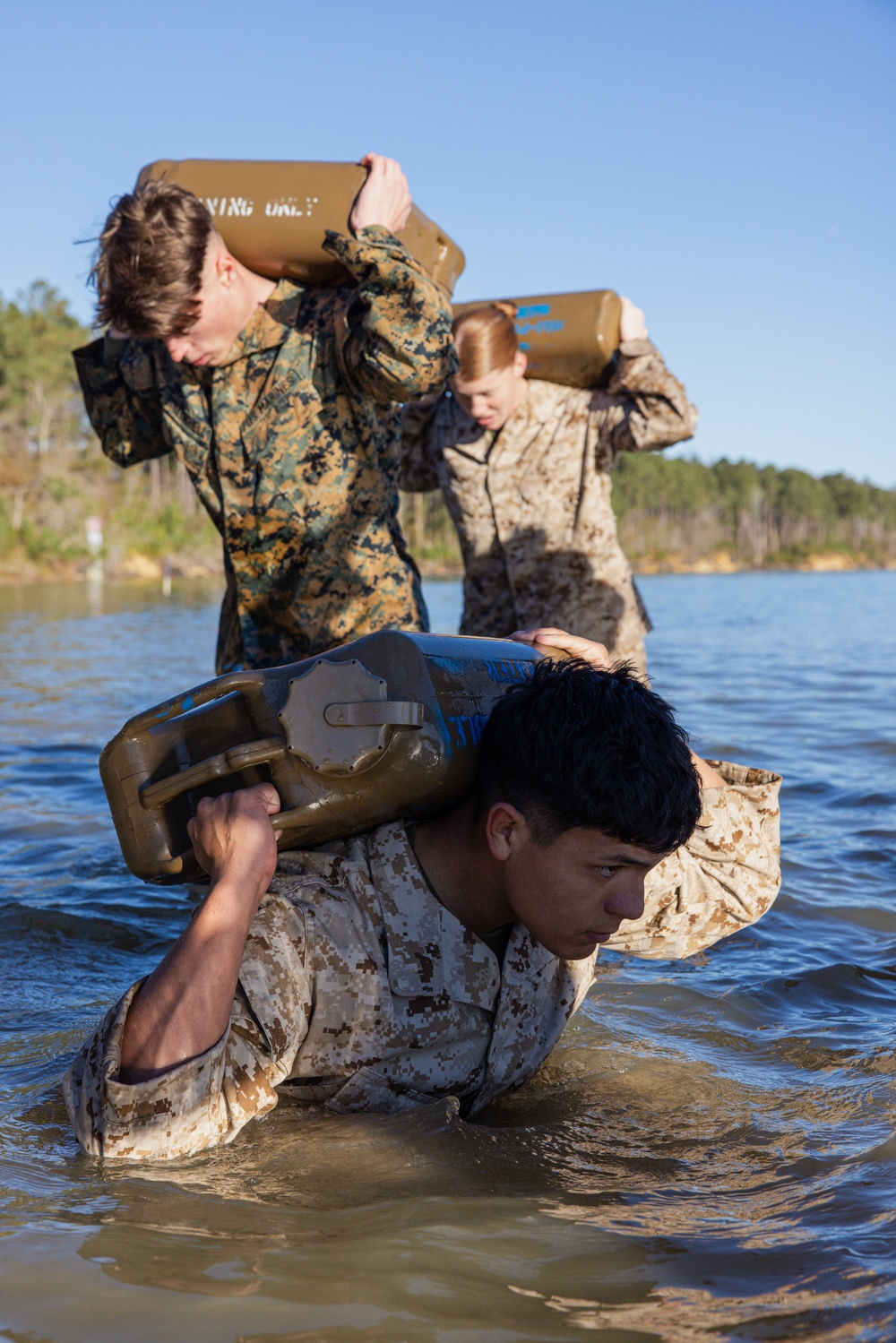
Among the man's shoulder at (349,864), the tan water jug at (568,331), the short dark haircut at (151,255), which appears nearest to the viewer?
the man's shoulder at (349,864)

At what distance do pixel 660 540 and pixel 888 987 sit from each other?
3712 inches

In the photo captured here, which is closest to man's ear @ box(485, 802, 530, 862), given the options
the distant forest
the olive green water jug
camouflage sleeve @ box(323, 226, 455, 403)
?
the olive green water jug

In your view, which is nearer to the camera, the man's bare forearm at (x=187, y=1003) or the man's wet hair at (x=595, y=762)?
the man's bare forearm at (x=187, y=1003)

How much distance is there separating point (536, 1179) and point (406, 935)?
0.57m

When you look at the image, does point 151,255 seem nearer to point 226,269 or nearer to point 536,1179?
point 226,269

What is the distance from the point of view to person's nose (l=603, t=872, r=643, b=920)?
102 inches

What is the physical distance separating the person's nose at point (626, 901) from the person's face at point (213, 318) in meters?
2.45

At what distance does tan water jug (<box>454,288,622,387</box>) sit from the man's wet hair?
403 centimetres

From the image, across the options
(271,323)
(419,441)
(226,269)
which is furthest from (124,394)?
(419,441)

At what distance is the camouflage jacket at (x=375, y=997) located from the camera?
7.78 ft

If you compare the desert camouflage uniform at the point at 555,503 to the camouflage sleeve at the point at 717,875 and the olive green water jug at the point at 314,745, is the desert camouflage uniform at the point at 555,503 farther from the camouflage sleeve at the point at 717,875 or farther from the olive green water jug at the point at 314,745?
the olive green water jug at the point at 314,745

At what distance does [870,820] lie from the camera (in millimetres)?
6691

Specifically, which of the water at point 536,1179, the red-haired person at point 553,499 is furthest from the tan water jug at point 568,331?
the water at point 536,1179

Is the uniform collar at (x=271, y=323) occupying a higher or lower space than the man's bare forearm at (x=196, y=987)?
higher
